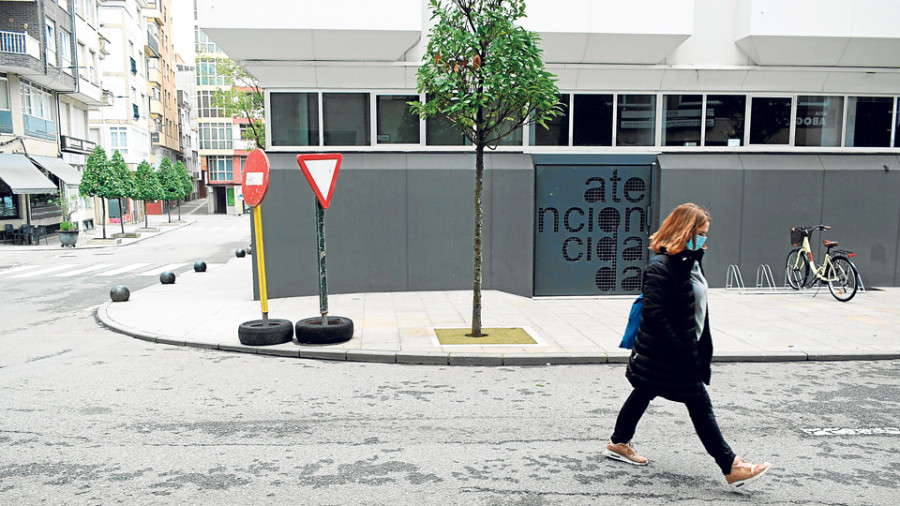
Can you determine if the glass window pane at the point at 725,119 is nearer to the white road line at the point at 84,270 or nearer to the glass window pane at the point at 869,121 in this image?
the glass window pane at the point at 869,121

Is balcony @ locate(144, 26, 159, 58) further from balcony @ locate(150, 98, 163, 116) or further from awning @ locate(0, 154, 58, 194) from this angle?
awning @ locate(0, 154, 58, 194)

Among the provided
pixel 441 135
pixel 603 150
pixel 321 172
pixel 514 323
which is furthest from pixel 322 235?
pixel 603 150

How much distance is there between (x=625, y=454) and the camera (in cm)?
449

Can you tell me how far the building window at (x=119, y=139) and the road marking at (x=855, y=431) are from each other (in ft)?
171

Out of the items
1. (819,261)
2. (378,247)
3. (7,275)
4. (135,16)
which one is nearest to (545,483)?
(378,247)

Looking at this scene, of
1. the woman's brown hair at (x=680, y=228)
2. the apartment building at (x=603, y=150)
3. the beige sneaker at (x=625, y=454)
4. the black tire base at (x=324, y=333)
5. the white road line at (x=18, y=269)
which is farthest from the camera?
the white road line at (x=18, y=269)

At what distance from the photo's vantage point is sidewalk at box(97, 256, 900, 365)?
Result: 7.68 meters

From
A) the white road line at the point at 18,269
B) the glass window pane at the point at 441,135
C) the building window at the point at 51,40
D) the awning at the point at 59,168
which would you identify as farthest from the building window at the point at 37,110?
the glass window pane at the point at 441,135

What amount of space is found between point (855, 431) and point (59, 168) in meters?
36.5

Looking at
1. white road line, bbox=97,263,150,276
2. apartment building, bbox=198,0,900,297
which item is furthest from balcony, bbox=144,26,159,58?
apartment building, bbox=198,0,900,297

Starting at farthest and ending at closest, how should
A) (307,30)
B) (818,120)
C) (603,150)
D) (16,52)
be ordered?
1. (16,52)
2. (818,120)
3. (603,150)
4. (307,30)

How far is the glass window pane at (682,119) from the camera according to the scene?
1234cm

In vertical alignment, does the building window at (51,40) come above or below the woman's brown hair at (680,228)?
above

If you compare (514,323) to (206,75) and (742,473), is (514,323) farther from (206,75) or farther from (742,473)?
(206,75)
